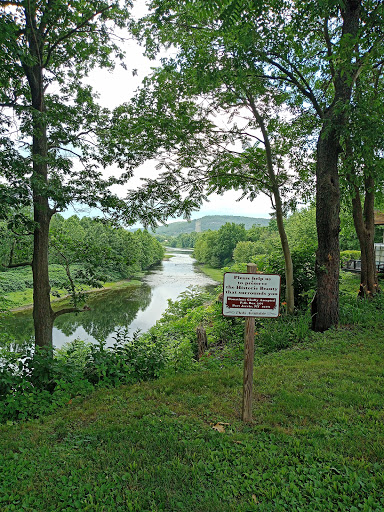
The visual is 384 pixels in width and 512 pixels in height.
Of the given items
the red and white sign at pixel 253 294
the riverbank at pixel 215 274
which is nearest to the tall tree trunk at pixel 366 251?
the red and white sign at pixel 253 294

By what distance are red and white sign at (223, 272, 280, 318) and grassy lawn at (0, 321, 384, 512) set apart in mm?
1294

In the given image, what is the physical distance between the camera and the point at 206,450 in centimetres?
293

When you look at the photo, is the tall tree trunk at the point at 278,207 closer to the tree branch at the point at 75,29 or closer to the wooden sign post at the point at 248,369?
the tree branch at the point at 75,29

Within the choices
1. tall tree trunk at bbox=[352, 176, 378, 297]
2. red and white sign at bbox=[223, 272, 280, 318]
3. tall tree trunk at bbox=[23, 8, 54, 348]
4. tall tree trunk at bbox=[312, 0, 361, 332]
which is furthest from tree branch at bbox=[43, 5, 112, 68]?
tall tree trunk at bbox=[352, 176, 378, 297]

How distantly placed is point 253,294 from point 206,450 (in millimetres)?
1689

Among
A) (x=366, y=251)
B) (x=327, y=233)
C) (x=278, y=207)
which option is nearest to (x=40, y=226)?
(x=278, y=207)

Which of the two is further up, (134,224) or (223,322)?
(134,224)

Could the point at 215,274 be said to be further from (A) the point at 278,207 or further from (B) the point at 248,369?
(B) the point at 248,369

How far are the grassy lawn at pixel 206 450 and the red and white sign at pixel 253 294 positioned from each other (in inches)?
50.9

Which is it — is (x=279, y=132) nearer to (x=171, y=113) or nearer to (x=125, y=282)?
(x=171, y=113)

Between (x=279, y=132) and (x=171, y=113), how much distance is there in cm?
345

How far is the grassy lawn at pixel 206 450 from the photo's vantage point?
7.74 feet

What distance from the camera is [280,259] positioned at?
1034cm

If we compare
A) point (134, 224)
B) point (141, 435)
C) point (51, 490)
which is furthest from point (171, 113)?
point (51, 490)
